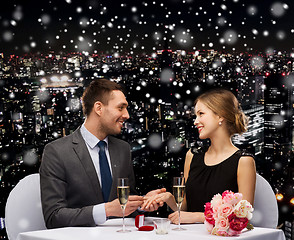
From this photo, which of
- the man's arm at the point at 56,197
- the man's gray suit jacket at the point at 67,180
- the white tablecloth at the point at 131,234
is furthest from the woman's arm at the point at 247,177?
the man's arm at the point at 56,197

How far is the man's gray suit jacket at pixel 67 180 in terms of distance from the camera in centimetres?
189

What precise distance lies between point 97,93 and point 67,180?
512 millimetres

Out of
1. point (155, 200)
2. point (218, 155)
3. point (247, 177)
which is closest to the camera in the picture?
point (155, 200)

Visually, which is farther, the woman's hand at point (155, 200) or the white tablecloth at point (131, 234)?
the woman's hand at point (155, 200)

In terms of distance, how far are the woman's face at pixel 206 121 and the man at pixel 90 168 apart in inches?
16.7

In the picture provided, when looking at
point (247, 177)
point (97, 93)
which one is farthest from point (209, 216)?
point (97, 93)

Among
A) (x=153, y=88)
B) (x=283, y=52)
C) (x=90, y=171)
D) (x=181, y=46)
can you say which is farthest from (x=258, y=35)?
(x=90, y=171)

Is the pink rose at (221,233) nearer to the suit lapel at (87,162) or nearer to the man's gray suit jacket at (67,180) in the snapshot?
the man's gray suit jacket at (67,180)

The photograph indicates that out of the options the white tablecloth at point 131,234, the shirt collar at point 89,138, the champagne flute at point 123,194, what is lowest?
the white tablecloth at point 131,234

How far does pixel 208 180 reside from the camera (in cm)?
221

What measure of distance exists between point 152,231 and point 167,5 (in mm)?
3960

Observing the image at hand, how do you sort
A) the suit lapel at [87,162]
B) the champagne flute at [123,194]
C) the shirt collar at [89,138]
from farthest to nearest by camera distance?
the shirt collar at [89,138], the suit lapel at [87,162], the champagne flute at [123,194]

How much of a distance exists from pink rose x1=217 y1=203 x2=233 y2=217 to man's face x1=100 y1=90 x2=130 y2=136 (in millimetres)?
897

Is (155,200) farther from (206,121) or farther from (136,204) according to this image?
(206,121)
